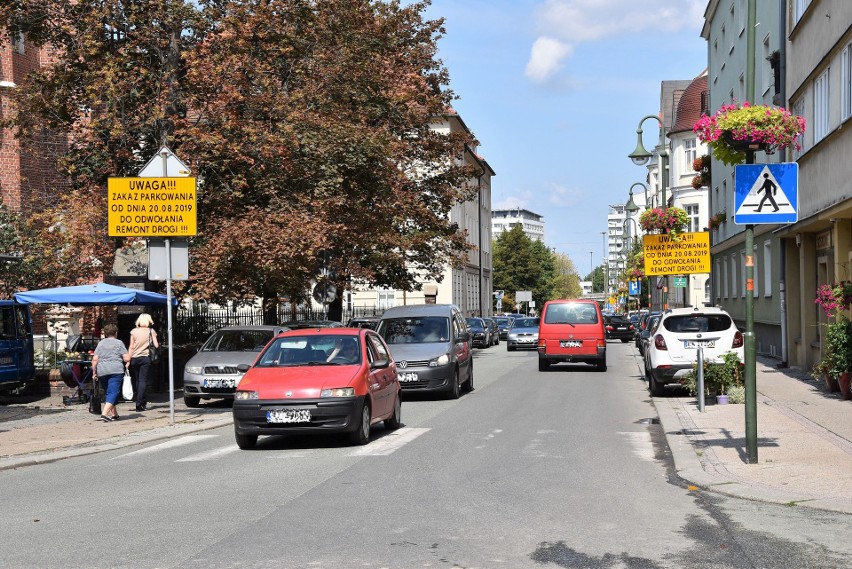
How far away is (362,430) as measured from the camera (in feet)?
43.4

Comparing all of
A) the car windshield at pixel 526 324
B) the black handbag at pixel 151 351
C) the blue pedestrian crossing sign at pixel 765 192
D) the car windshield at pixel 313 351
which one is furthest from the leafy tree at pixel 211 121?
the car windshield at pixel 526 324

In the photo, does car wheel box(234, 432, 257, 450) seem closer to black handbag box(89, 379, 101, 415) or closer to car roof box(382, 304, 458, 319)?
black handbag box(89, 379, 101, 415)

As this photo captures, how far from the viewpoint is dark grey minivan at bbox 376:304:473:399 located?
2036cm

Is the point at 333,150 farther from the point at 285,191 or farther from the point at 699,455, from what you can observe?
the point at 699,455

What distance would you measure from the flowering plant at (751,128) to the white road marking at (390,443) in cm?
513

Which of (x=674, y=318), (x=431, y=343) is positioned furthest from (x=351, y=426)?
(x=674, y=318)

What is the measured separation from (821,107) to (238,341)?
41.2ft

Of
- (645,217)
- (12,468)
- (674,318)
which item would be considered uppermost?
→ (645,217)

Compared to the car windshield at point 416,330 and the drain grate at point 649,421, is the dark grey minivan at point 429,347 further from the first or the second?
the drain grate at point 649,421

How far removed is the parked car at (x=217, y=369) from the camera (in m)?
19.7

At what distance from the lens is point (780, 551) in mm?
6910

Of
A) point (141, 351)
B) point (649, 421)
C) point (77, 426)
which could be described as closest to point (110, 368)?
point (77, 426)

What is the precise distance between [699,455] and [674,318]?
9.43m

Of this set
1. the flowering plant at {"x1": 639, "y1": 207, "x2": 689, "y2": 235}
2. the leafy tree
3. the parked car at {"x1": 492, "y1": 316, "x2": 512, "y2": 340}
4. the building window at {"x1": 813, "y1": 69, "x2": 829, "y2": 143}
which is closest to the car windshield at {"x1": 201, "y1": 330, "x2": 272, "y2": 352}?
the leafy tree
